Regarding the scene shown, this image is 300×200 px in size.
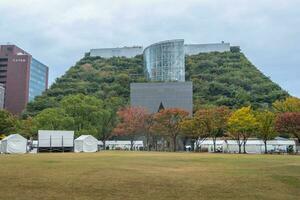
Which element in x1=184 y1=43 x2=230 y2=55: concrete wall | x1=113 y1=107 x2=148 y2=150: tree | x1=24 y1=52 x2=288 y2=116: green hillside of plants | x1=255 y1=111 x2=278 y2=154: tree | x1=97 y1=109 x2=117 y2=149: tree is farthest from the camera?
x1=184 y1=43 x2=230 y2=55: concrete wall

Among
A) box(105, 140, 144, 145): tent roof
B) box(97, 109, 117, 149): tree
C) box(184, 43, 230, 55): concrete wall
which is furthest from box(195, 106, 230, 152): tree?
box(184, 43, 230, 55): concrete wall

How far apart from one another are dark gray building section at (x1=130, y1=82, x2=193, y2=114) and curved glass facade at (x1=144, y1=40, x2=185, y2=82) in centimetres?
3215

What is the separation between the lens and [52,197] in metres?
11.0

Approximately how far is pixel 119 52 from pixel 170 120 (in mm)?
98461

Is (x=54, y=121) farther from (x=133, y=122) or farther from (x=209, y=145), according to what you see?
(x=209, y=145)

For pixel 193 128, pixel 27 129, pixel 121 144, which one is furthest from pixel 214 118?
pixel 27 129

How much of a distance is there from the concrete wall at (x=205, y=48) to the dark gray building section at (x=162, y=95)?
65554mm

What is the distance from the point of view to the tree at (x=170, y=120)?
66.3 metres

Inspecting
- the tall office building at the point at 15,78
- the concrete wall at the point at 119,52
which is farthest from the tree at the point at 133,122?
the concrete wall at the point at 119,52

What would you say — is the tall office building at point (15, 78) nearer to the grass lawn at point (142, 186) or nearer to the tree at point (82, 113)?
the tree at point (82, 113)

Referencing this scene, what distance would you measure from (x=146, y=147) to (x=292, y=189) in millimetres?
66733

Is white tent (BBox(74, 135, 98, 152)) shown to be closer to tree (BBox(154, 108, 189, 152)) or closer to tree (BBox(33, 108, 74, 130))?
tree (BBox(33, 108, 74, 130))

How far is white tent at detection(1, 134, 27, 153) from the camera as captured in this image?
51.1 meters

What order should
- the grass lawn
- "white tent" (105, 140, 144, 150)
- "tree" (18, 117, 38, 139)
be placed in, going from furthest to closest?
"white tent" (105, 140, 144, 150)
"tree" (18, 117, 38, 139)
the grass lawn
